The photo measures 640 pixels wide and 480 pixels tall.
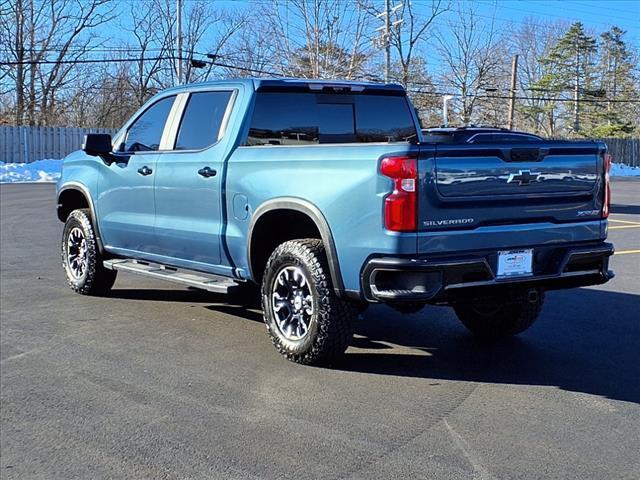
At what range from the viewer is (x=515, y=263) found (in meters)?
4.86

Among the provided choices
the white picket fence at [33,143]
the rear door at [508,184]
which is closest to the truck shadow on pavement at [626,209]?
the rear door at [508,184]

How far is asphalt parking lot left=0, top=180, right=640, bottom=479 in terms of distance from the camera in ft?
12.2

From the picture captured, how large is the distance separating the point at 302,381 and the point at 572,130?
61411 millimetres

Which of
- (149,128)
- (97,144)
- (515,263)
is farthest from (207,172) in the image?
(515,263)

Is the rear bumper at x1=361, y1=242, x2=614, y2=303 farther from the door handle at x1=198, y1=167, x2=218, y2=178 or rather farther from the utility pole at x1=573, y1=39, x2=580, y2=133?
the utility pole at x1=573, y1=39, x2=580, y2=133

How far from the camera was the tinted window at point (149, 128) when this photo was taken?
22.4 feet

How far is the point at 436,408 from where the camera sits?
4469mm

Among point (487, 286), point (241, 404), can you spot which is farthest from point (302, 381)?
point (487, 286)

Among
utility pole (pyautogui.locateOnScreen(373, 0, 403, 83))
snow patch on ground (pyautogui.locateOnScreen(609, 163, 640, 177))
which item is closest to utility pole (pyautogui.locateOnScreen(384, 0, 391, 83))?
utility pole (pyautogui.locateOnScreen(373, 0, 403, 83))

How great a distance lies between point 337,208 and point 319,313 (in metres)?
0.74

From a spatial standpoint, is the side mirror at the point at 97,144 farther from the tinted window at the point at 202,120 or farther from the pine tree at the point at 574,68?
the pine tree at the point at 574,68

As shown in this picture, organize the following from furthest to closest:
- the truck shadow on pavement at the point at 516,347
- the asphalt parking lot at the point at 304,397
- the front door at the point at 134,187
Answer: the front door at the point at 134,187 < the truck shadow on pavement at the point at 516,347 < the asphalt parking lot at the point at 304,397

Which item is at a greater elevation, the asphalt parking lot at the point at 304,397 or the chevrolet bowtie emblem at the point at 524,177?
the chevrolet bowtie emblem at the point at 524,177

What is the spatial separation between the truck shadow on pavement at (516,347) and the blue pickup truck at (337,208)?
0.35 meters
